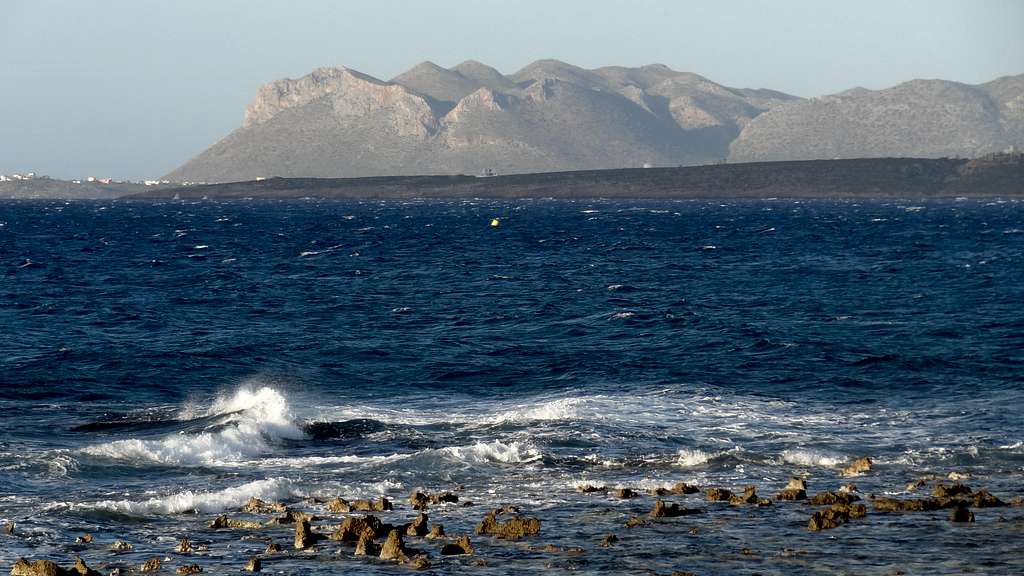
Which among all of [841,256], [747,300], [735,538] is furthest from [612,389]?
[841,256]

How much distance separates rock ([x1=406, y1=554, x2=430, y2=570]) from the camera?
1916cm

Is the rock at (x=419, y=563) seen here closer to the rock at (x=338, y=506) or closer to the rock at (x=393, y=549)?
the rock at (x=393, y=549)

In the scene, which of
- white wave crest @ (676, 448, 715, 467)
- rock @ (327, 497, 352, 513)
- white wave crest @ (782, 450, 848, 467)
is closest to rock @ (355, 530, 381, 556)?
rock @ (327, 497, 352, 513)

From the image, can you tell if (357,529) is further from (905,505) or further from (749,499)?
(905,505)

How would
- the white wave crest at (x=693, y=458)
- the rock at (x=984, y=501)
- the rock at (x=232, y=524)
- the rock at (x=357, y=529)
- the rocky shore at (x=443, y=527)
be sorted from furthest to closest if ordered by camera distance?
the white wave crest at (x=693, y=458) → the rock at (x=984, y=501) → the rock at (x=232, y=524) → the rock at (x=357, y=529) → the rocky shore at (x=443, y=527)

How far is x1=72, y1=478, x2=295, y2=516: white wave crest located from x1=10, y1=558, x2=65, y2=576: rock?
15.7 feet

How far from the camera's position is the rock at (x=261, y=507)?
2356cm

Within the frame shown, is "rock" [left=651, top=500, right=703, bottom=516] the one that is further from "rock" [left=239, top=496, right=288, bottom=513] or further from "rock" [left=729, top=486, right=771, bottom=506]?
"rock" [left=239, top=496, right=288, bottom=513]

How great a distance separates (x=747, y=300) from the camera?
6781cm

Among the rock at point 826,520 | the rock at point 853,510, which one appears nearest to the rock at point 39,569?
the rock at point 826,520

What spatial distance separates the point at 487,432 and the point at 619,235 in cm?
10049

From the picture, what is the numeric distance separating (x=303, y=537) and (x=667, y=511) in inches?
253

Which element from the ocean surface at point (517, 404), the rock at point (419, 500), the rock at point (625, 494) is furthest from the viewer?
the rock at point (625, 494)

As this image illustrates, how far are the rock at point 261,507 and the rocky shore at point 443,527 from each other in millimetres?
26
